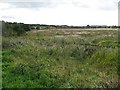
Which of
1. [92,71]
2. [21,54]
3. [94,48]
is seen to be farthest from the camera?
[94,48]

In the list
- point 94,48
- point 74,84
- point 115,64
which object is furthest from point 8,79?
point 94,48

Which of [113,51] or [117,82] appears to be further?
[113,51]

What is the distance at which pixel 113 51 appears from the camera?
18.7 m

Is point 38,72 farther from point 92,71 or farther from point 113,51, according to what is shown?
point 113,51

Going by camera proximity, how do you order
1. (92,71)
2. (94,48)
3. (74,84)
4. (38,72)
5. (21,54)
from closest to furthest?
(74,84)
(38,72)
(92,71)
(21,54)
(94,48)

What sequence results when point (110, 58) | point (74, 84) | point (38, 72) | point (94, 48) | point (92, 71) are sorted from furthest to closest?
1. point (94, 48)
2. point (110, 58)
3. point (92, 71)
4. point (38, 72)
5. point (74, 84)

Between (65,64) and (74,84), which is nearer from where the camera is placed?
(74,84)

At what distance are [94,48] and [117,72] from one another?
6563 mm

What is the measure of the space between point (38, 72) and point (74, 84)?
225 cm

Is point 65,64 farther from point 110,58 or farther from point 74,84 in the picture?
point 74,84

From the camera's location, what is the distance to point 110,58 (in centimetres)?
1823

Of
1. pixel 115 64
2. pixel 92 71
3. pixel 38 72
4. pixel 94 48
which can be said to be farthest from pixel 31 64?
pixel 94 48

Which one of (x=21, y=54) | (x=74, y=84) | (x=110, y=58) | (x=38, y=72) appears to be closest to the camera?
(x=74, y=84)

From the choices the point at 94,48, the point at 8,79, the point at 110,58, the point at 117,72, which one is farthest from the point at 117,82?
the point at 94,48
